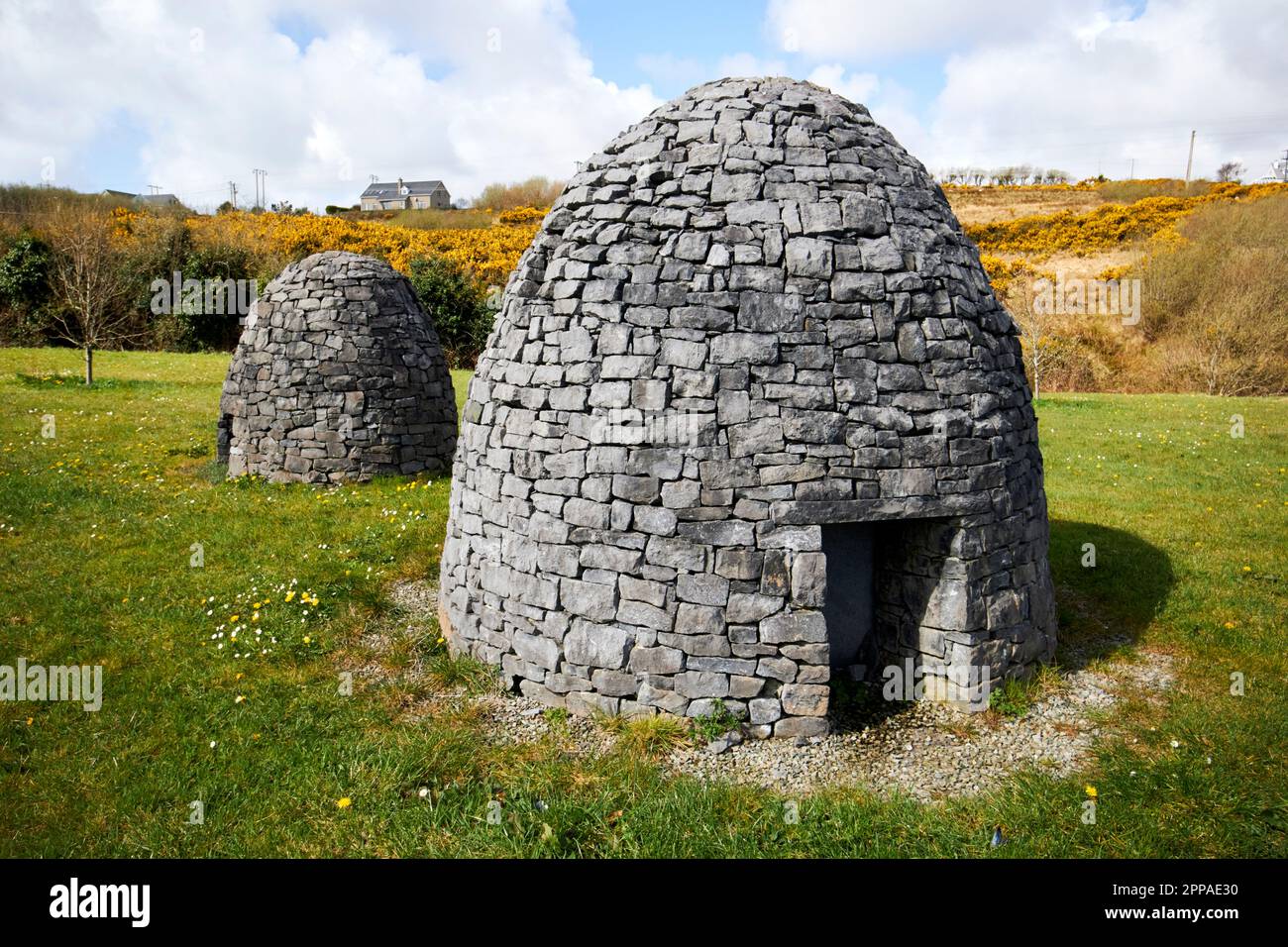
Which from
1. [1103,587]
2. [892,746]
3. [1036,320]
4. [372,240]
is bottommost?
[892,746]

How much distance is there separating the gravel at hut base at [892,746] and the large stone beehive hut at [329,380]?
6.72 m

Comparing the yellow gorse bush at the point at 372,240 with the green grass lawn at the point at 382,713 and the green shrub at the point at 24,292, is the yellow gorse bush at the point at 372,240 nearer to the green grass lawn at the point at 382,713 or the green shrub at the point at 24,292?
the green shrub at the point at 24,292

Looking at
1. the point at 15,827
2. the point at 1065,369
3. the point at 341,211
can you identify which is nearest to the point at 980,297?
the point at 15,827

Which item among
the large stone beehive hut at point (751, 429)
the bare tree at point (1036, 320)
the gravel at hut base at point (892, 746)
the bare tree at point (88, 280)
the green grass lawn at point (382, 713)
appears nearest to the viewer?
the green grass lawn at point (382, 713)

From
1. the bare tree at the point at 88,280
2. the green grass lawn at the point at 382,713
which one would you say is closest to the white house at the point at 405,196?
the bare tree at the point at 88,280

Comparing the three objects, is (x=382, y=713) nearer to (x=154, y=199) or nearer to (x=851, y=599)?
(x=851, y=599)

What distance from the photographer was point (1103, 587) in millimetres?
8102

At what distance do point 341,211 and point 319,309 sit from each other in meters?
38.2

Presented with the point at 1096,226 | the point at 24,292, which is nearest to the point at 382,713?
the point at 24,292

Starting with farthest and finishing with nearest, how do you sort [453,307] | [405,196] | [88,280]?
[405,196] → [453,307] → [88,280]

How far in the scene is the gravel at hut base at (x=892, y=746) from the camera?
4766 mm

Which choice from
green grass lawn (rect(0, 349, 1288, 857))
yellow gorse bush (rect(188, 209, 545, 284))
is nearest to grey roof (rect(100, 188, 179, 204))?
yellow gorse bush (rect(188, 209, 545, 284))

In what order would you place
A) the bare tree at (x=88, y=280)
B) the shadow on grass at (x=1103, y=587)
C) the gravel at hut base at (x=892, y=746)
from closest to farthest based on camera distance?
1. the gravel at hut base at (x=892, y=746)
2. the shadow on grass at (x=1103, y=587)
3. the bare tree at (x=88, y=280)

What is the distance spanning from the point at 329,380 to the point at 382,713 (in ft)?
23.5
